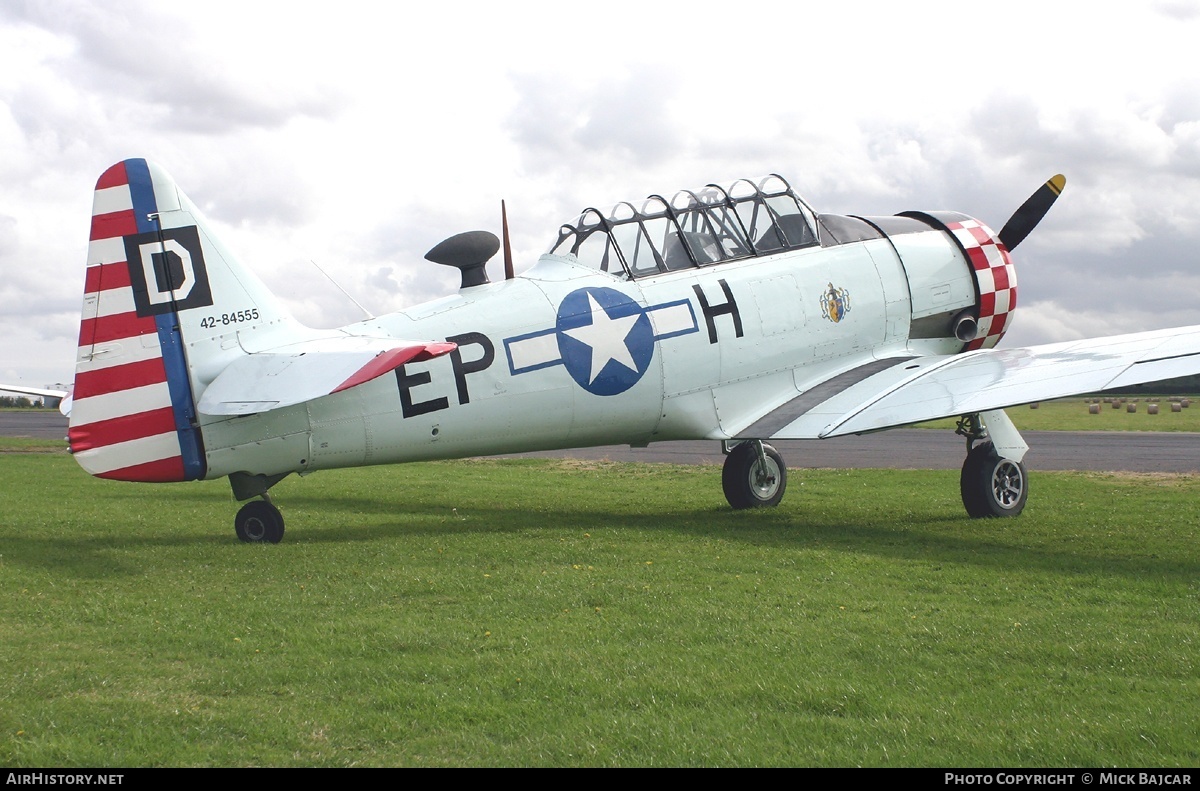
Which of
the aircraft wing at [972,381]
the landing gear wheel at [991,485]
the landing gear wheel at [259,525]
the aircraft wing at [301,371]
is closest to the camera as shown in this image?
the aircraft wing at [301,371]

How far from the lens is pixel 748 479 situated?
12594mm

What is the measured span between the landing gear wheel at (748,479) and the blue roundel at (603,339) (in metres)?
2.48

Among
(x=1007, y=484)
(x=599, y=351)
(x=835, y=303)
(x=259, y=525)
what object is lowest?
(x=1007, y=484)

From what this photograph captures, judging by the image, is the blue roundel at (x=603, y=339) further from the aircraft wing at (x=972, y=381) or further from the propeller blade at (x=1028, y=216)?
the propeller blade at (x=1028, y=216)

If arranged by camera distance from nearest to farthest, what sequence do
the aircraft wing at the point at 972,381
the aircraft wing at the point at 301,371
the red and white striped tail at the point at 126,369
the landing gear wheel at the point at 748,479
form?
the aircraft wing at the point at 301,371, the red and white striped tail at the point at 126,369, the aircraft wing at the point at 972,381, the landing gear wheel at the point at 748,479

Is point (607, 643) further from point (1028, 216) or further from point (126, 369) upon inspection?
point (1028, 216)

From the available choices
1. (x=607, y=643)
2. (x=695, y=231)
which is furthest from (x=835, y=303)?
(x=607, y=643)

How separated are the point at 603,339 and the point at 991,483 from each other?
4.22m

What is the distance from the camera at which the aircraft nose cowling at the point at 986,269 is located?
1293cm

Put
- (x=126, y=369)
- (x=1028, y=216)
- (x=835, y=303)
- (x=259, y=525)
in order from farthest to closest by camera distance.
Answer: (x=1028, y=216) < (x=835, y=303) < (x=259, y=525) < (x=126, y=369)

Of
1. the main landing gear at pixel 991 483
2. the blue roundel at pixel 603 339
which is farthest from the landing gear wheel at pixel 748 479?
the blue roundel at pixel 603 339

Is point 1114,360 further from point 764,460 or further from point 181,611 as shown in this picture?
point 181,611

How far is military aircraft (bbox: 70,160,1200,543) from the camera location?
8883mm
